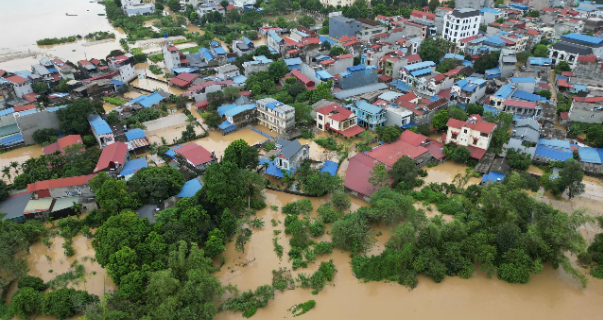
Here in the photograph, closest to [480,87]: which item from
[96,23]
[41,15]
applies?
[96,23]

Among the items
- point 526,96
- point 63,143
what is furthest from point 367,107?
point 63,143

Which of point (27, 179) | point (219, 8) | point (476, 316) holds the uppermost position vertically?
point (219, 8)

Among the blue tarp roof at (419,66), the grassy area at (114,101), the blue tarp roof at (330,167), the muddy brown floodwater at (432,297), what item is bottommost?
the muddy brown floodwater at (432,297)

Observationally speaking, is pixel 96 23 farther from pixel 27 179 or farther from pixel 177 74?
pixel 27 179

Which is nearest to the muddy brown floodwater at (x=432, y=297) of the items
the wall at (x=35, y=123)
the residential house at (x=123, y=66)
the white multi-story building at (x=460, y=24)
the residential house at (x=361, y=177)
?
the residential house at (x=361, y=177)

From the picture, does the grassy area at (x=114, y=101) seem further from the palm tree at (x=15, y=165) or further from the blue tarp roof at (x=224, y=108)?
the palm tree at (x=15, y=165)

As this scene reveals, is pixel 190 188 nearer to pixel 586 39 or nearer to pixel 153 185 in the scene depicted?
pixel 153 185
